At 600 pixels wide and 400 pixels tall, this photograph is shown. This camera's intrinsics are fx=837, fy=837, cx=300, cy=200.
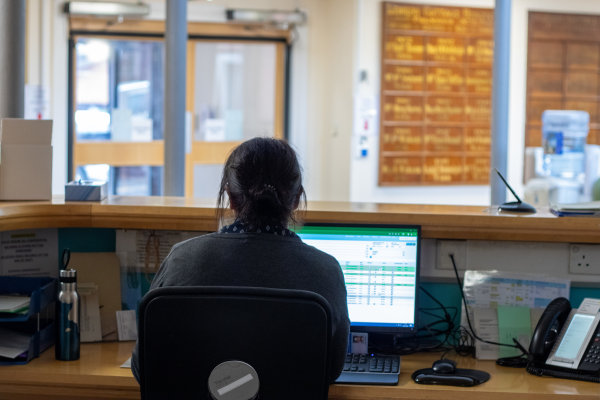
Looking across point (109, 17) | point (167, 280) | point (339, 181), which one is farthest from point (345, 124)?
point (167, 280)

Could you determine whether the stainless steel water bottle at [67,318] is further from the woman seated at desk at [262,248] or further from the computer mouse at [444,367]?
the computer mouse at [444,367]

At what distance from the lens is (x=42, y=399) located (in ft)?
7.20

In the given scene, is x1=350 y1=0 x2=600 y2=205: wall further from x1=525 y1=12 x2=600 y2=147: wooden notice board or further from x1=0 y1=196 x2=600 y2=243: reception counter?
x1=0 y1=196 x2=600 y2=243: reception counter

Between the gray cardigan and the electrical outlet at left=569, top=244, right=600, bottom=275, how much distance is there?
949 millimetres

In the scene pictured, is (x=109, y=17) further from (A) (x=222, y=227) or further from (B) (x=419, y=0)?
(A) (x=222, y=227)

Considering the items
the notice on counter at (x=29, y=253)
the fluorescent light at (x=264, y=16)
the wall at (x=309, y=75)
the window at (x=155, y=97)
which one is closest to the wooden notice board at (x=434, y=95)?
the wall at (x=309, y=75)

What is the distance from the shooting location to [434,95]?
23.6ft

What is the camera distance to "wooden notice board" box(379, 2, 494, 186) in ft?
23.0

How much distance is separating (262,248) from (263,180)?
0.16m

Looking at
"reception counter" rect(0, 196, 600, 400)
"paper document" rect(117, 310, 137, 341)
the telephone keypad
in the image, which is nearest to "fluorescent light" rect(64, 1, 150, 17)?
"reception counter" rect(0, 196, 600, 400)

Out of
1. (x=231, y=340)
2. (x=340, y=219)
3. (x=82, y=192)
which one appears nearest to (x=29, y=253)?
(x=82, y=192)

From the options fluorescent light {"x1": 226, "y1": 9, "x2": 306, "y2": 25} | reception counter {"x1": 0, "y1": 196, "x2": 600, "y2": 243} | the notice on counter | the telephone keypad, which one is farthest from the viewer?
fluorescent light {"x1": 226, "y1": 9, "x2": 306, "y2": 25}

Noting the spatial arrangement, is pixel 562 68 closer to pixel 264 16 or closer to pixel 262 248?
pixel 264 16

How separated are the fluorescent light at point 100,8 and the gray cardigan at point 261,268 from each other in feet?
18.2
